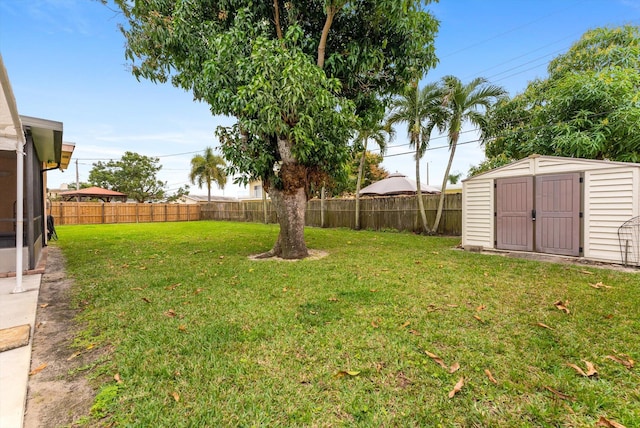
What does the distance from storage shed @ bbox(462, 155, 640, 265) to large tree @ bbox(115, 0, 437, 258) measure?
323cm

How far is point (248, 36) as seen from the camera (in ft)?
18.4

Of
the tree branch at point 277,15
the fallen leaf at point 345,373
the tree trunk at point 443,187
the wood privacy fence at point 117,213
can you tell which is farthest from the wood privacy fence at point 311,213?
the fallen leaf at point 345,373

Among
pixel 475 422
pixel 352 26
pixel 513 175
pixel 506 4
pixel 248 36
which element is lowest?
pixel 475 422

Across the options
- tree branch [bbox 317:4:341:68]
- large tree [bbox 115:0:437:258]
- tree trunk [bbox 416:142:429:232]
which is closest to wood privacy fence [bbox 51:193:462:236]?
tree trunk [bbox 416:142:429:232]

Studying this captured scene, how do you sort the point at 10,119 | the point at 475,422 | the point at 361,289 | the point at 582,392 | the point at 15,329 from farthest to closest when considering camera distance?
the point at 361,289 < the point at 10,119 < the point at 15,329 < the point at 582,392 < the point at 475,422

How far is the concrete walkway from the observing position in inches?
63.3

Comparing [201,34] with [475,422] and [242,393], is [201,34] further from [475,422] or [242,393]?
[475,422]

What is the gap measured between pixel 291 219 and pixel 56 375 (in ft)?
15.0

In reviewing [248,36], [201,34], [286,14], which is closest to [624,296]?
[248,36]

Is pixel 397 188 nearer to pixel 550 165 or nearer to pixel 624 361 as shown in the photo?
pixel 550 165

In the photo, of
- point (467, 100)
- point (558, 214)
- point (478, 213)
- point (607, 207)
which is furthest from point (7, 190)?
point (467, 100)

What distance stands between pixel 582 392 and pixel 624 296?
2.68m

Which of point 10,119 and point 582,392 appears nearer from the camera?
point 582,392

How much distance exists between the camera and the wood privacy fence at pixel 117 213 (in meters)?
17.8
